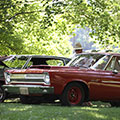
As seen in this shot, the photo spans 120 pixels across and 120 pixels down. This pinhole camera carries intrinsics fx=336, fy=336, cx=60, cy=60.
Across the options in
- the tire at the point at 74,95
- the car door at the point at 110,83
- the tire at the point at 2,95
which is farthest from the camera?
the tire at the point at 2,95

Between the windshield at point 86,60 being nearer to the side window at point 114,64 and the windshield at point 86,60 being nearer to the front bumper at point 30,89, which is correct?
the side window at point 114,64

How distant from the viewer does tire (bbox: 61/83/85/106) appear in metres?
9.48

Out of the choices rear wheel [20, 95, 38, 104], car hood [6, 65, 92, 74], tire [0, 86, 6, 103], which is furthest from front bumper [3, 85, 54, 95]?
tire [0, 86, 6, 103]

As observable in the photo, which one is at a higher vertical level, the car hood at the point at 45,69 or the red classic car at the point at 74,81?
the car hood at the point at 45,69

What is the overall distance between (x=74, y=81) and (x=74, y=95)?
1.32 feet

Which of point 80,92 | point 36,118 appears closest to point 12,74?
point 80,92

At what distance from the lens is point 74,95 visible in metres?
9.66

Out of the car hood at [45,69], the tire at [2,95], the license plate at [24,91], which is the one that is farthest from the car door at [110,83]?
the tire at [2,95]

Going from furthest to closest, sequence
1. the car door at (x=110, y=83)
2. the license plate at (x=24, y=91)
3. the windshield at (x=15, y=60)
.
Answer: the windshield at (x=15, y=60), the car door at (x=110, y=83), the license plate at (x=24, y=91)

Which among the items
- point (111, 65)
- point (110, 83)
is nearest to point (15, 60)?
point (111, 65)

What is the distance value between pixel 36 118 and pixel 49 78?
280 centimetres

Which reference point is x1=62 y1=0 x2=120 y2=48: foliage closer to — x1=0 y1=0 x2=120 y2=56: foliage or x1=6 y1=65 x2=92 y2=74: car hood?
x1=0 y1=0 x2=120 y2=56: foliage

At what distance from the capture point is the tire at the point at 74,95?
31.1ft

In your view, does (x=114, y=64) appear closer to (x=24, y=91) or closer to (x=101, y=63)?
(x=101, y=63)
